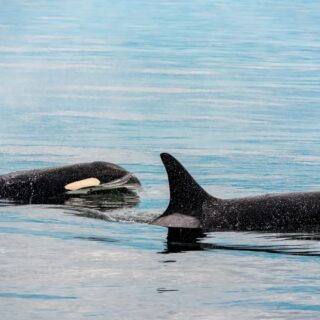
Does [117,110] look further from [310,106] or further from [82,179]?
[82,179]

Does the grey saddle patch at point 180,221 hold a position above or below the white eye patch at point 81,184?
below

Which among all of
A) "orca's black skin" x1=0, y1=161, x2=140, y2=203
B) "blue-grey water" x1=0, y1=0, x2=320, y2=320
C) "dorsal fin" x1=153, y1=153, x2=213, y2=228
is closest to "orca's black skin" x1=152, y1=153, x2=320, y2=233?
"dorsal fin" x1=153, y1=153, x2=213, y2=228

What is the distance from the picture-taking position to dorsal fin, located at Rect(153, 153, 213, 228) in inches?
635

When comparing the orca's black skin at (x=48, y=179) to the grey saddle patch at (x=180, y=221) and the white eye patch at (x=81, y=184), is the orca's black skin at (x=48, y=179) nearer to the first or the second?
the white eye patch at (x=81, y=184)

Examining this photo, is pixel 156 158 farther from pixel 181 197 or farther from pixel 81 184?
pixel 181 197

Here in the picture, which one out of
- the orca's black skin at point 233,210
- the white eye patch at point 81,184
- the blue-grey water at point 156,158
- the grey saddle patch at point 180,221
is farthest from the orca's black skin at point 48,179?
the orca's black skin at point 233,210

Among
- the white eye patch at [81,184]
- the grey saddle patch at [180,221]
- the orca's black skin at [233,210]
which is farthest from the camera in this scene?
the white eye patch at [81,184]

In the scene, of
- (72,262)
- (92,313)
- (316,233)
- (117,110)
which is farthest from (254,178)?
(117,110)

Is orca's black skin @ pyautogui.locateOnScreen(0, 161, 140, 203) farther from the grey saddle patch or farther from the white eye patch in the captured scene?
the grey saddle patch

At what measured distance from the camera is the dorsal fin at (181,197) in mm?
16125

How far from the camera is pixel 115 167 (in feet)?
66.3

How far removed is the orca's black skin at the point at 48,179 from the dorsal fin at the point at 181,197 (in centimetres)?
269

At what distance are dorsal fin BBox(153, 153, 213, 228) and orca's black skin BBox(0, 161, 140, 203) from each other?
2.69 metres

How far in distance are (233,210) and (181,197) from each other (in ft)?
1.76
